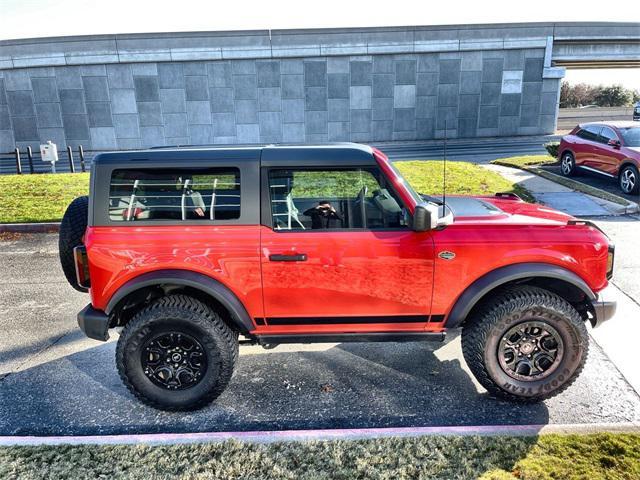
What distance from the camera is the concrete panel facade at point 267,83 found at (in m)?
23.1

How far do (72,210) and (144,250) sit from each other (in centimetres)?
109

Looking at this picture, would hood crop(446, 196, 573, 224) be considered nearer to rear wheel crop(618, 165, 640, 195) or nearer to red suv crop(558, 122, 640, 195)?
rear wheel crop(618, 165, 640, 195)

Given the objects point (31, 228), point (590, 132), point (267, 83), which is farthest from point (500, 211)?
point (267, 83)

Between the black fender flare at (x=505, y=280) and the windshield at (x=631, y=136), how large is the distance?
969cm

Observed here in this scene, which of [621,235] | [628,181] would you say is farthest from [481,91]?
[621,235]

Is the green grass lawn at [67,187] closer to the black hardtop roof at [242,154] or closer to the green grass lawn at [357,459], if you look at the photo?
the black hardtop roof at [242,154]

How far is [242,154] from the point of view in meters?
3.92

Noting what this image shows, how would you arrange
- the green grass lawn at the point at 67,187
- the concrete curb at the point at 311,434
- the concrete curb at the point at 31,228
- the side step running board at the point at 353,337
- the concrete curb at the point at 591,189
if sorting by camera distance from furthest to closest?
the green grass lawn at the point at 67,187 → the concrete curb at the point at 591,189 → the concrete curb at the point at 31,228 → the side step running board at the point at 353,337 → the concrete curb at the point at 311,434

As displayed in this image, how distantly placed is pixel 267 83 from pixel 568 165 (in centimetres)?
1481

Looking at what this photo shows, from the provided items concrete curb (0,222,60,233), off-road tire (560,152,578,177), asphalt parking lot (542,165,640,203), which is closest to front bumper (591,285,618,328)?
asphalt parking lot (542,165,640,203)

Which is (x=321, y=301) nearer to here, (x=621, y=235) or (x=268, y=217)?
(x=268, y=217)

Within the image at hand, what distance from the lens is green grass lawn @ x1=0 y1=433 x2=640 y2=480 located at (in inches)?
123

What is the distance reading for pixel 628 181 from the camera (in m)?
11.3

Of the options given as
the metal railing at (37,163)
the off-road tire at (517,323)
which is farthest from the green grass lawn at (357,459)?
the metal railing at (37,163)
